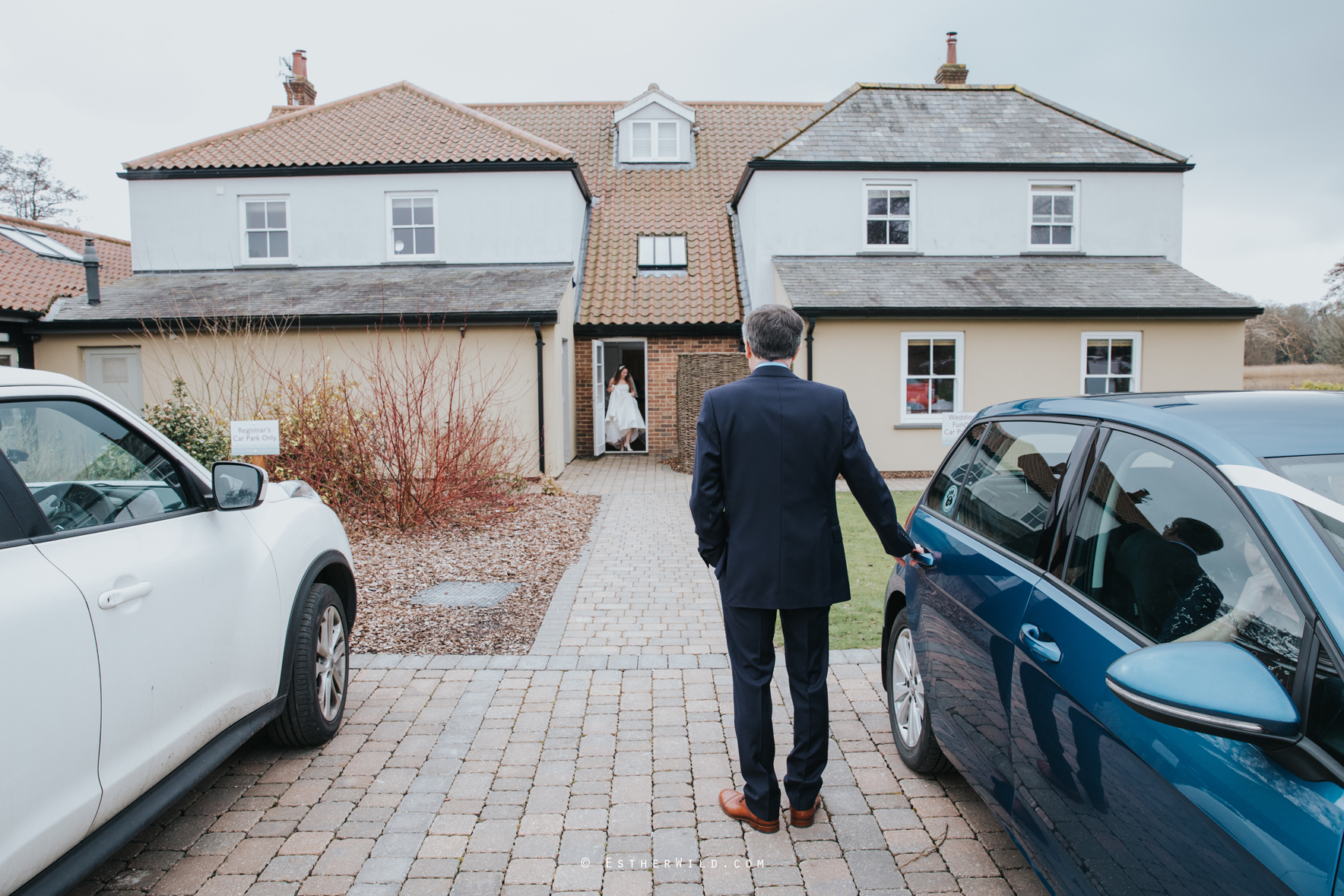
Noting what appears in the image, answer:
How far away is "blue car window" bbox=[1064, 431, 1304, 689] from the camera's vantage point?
5.75 ft

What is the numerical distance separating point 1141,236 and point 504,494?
45.4 feet

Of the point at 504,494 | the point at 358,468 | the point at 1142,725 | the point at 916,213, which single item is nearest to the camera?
the point at 1142,725

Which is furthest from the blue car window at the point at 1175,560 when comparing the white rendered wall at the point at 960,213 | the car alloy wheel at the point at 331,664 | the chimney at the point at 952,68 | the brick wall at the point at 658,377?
the chimney at the point at 952,68

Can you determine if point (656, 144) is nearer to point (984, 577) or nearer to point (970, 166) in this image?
point (970, 166)

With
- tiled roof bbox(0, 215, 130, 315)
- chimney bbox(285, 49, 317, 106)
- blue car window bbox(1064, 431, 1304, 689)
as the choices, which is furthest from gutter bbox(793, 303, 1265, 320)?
chimney bbox(285, 49, 317, 106)

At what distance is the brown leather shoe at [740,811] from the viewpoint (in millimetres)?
3148

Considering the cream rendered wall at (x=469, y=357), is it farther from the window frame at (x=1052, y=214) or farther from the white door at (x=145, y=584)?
the white door at (x=145, y=584)

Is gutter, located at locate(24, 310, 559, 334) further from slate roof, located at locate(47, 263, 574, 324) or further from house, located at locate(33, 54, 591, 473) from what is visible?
house, located at locate(33, 54, 591, 473)

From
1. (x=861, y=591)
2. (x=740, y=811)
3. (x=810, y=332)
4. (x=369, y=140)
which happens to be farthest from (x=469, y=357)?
(x=740, y=811)

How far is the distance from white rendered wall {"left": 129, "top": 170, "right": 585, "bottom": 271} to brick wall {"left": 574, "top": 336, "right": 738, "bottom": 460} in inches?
90.7

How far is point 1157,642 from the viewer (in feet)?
6.44

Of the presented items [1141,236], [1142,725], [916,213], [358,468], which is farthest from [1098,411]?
[1141,236]

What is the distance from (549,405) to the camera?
13.8 m

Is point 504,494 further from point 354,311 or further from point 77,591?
point 77,591
